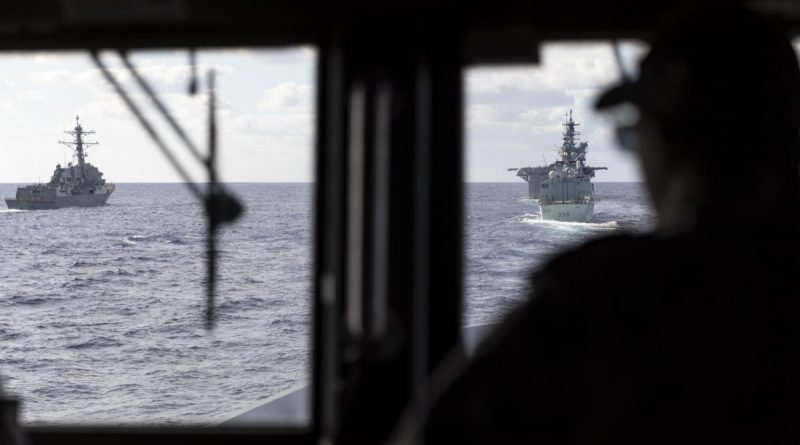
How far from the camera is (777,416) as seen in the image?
2.30 ft

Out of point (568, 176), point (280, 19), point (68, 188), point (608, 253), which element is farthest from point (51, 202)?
point (608, 253)

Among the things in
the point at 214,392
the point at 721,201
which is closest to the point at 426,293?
the point at 721,201

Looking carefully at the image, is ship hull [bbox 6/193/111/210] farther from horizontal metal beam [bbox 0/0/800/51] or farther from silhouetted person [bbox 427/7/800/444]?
silhouetted person [bbox 427/7/800/444]

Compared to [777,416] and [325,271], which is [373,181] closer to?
[325,271]

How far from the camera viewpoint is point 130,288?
1807 inches

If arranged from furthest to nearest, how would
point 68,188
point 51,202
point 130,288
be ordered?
point 130,288 → point 51,202 → point 68,188

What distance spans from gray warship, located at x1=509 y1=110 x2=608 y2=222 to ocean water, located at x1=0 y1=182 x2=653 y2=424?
762 inches

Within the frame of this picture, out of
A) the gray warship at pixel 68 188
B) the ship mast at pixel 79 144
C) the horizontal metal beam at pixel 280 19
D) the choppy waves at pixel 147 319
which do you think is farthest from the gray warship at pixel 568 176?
the choppy waves at pixel 147 319

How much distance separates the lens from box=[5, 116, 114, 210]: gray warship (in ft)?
107

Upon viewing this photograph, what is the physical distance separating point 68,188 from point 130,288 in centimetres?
1264

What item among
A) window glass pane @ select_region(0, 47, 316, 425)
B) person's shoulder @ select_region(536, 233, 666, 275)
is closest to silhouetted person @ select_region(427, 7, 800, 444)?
person's shoulder @ select_region(536, 233, 666, 275)

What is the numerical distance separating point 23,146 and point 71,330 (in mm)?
11141

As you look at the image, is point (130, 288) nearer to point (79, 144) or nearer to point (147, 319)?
point (147, 319)

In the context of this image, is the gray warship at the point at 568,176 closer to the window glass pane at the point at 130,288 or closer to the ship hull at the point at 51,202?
the window glass pane at the point at 130,288
